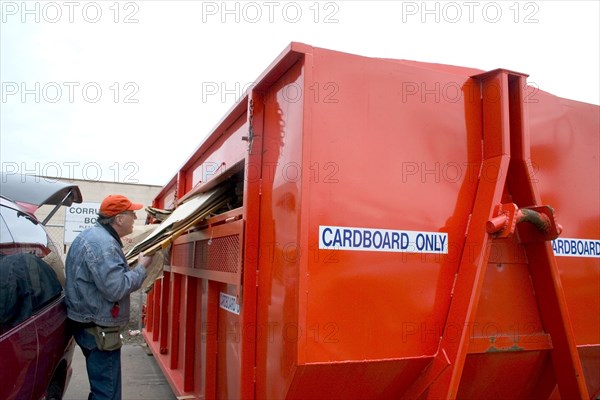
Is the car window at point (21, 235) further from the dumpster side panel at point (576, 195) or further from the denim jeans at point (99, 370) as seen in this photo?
the dumpster side panel at point (576, 195)

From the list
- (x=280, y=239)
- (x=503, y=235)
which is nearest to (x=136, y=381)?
(x=280, y=239)

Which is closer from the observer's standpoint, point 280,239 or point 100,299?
Result: point 280,239

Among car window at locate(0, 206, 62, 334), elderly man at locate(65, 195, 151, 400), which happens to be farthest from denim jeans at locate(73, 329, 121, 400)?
car window at locate(0, 206, 62, 334)

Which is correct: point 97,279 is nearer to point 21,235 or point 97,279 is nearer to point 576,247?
point 21,235

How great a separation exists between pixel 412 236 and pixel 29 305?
6.71 ft

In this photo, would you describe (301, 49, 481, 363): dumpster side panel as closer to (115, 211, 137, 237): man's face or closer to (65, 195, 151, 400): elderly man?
(65, 195, 151, 400): elderly man

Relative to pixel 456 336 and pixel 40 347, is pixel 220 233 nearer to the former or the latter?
pixel 40 347

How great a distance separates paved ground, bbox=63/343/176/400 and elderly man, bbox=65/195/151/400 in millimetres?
2600

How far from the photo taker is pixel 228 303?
3.25 meters

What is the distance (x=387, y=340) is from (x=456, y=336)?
0.33 m

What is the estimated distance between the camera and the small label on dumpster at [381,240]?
2.21 m

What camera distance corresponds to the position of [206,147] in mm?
4277

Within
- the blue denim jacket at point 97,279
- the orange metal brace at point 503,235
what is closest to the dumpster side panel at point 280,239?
the orange metal brace at point 503,235

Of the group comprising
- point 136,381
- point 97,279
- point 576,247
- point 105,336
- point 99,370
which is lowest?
point 136,381
